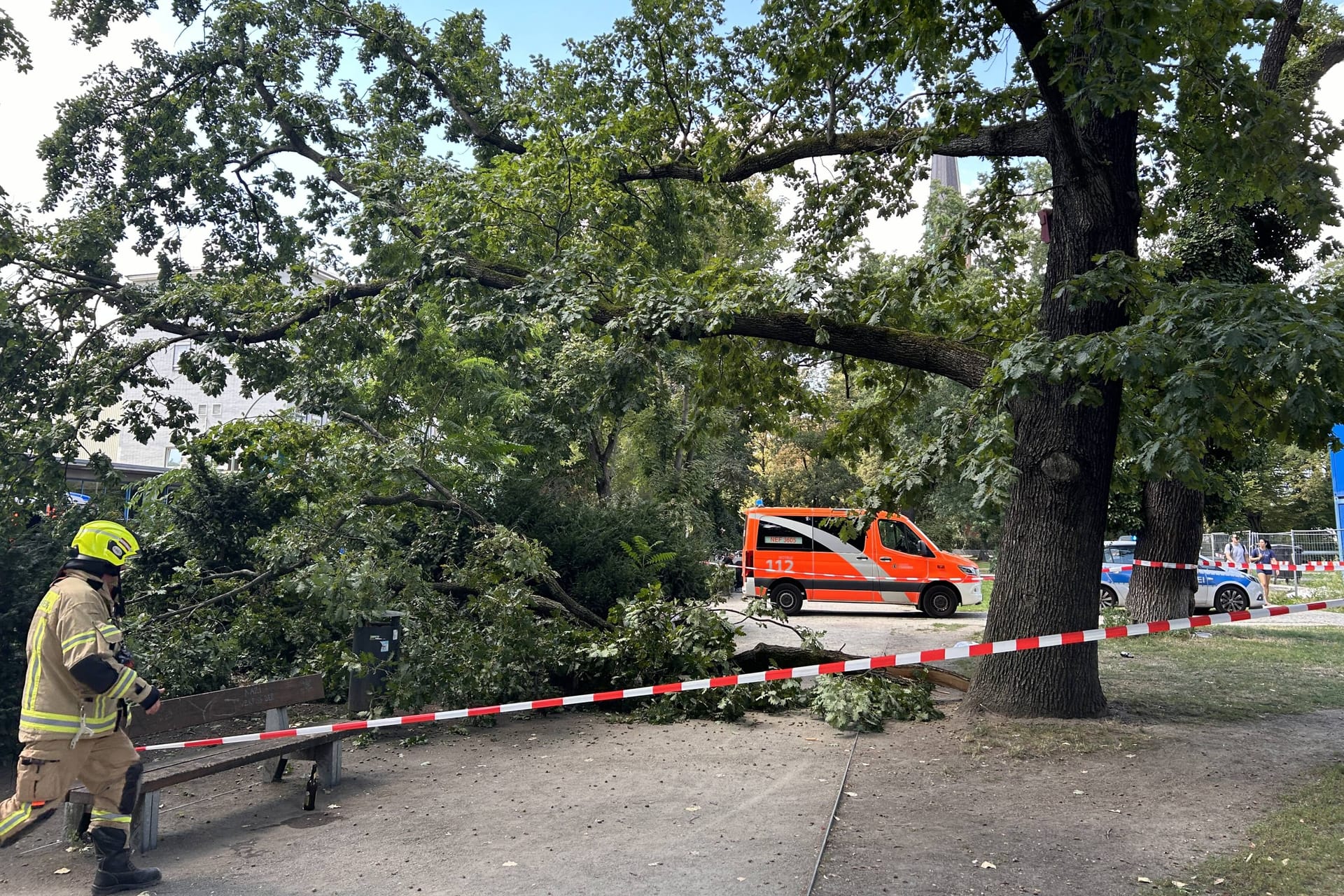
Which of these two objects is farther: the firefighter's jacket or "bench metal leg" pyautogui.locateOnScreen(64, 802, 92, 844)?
"bench metal leg" pyautogui.locateOnScreen(64, 802, 92, 844)

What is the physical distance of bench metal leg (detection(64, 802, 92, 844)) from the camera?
5.21 metres

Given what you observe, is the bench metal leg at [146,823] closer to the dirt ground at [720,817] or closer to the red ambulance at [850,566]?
the dirt ground at [720,817]

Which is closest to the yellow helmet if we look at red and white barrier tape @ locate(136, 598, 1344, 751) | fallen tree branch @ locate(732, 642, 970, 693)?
red and white barrier tape @ locate(136, 598, 1344, 751)

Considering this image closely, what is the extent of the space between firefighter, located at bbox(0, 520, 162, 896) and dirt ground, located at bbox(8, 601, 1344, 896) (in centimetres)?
38

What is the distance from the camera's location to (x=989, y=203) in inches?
372

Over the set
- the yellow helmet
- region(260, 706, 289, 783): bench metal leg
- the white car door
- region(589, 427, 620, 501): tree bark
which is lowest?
region(260, 706, 289, 783): bench metal leg

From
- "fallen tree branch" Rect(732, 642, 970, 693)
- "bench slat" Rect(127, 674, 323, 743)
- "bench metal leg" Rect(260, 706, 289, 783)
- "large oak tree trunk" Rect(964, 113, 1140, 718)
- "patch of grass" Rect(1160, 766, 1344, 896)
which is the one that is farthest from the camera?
"fallen tree branch" Rect(732, 642, 970, 693)

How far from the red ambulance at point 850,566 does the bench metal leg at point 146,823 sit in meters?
16.2

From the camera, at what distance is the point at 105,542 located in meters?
4.80

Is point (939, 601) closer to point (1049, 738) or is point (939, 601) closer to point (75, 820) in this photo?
point (1049, 738)

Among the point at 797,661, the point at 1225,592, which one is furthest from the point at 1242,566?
the point at 797,661

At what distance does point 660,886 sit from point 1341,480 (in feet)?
106

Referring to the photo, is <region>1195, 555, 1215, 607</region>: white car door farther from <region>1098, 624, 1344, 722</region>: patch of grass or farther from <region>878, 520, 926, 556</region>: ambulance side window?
<region>878, 520, 926, 556</region>: ambulance side window

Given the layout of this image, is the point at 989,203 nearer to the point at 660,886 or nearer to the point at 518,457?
the point at 660,886
